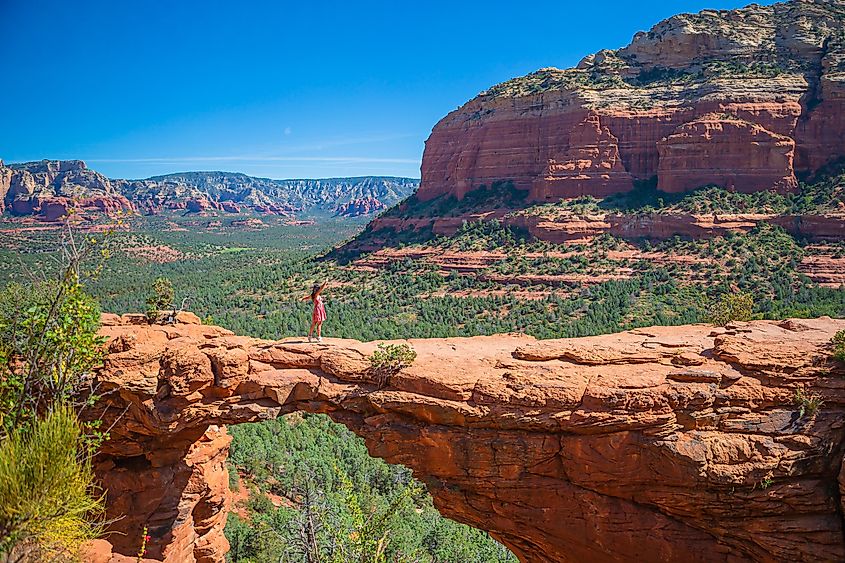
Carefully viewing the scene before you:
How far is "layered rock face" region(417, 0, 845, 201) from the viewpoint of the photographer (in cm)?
5572

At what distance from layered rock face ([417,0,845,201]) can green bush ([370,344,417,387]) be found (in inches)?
2259

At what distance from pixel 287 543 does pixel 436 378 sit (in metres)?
7.72

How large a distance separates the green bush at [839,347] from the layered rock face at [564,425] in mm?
169

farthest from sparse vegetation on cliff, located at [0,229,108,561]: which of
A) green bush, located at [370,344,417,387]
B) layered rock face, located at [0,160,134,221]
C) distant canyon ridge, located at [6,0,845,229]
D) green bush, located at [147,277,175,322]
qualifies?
layered rock face, located at [0,160,134,221]

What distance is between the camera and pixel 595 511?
10.8 metres

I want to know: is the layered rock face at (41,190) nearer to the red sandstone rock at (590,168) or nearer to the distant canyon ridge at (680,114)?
the distant canyon ridge at (680,114)

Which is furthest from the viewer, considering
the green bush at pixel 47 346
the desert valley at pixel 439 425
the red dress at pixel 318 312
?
the red dress at pixel 318 312

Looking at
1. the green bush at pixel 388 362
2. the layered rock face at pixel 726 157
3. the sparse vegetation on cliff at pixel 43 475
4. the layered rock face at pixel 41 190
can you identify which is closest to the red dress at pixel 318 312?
the green bush at pixel 388 362

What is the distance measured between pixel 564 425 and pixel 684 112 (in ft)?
200

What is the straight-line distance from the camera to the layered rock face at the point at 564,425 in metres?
9.78

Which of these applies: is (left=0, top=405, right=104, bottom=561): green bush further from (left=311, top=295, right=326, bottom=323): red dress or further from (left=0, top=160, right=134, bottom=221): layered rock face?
(left=0, top=160, right=134, bottom=221): layered rock face

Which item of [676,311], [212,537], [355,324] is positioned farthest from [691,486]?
[355,324]

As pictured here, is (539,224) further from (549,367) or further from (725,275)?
(549,367)

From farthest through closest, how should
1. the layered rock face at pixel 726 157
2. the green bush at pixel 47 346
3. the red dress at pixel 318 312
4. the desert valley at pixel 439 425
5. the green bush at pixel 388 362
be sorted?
the layered rock face at pixel 726 157 < the red dress at pixel 318 312 < the green bush at pixel 388 362 < the desert valley at pixel 439 425 < the green bush at pixel 47 346
